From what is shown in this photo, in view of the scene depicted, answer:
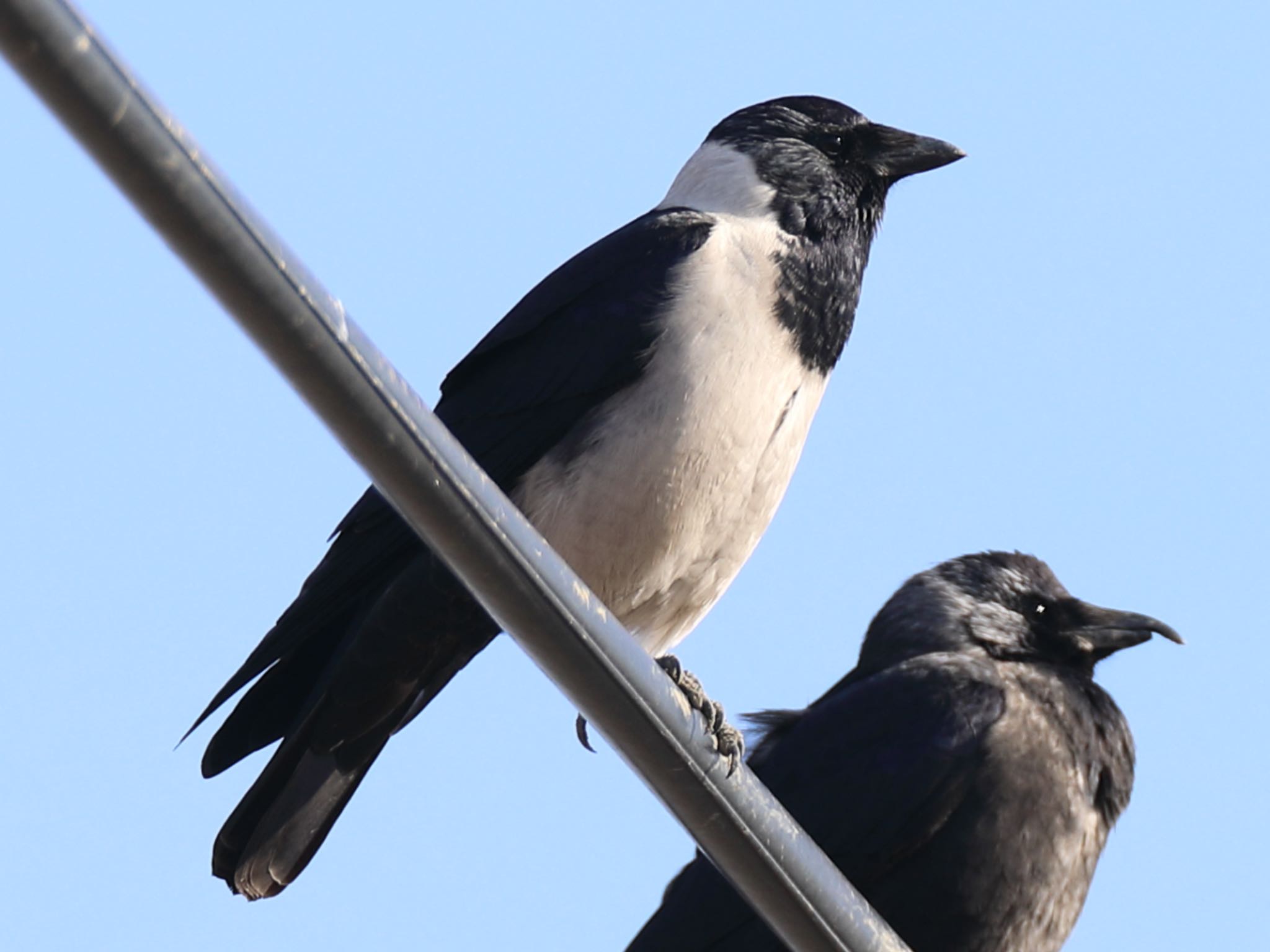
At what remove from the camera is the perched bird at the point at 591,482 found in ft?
15.7

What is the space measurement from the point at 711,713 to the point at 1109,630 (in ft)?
8.73

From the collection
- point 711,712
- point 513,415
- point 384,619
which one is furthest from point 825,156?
point 711,712

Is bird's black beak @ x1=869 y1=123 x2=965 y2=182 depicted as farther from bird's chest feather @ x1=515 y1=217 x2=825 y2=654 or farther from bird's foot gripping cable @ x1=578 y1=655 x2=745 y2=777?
bird's foot gripping cable @ x1=578 y1=655 x2=745 y2=777

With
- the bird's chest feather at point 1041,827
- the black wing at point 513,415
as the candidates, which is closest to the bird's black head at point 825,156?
the black wing at point 513,415

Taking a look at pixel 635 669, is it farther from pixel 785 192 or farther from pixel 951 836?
pixel 785 192

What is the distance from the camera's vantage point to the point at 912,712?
17.5 ft

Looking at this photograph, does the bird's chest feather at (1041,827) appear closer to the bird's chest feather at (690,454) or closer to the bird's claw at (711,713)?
the bird's chest feather at (690,454)

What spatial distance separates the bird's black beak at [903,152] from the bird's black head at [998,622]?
1.27 meters

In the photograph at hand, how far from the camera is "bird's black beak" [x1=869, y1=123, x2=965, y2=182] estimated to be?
5.86 metres

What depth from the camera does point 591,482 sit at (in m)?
4.85

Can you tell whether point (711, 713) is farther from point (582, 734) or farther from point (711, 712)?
point (582, 734)

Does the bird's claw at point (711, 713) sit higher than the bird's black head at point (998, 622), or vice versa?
the bird's claw at point (711, 713)

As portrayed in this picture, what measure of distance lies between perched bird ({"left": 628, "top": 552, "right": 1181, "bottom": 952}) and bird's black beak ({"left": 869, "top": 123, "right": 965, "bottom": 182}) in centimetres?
144

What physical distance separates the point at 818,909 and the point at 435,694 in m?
2.28
